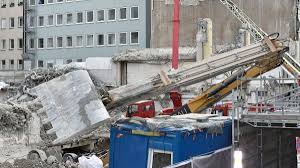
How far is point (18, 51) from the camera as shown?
220ft

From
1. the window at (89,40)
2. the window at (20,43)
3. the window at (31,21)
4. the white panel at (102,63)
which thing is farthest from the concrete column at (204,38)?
the window at (20,43)

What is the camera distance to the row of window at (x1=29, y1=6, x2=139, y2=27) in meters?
56.3

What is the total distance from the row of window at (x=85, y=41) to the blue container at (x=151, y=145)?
4233 centimetres

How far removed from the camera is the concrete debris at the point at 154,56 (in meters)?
41.0

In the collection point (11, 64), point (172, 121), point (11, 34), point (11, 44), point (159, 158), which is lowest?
point (159, 158)

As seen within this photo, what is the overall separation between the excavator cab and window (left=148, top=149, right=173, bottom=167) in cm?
1178

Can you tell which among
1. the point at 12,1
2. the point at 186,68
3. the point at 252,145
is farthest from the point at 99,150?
the point at 12,1

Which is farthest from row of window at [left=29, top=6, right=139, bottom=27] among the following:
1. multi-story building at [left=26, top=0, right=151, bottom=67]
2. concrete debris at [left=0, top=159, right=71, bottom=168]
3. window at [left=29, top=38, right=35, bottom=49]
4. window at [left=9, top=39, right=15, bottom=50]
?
concrete debris at [left=0, top=159, right=71, bottom=168]

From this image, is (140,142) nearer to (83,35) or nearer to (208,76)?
(208,76)

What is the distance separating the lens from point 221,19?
48.4 m

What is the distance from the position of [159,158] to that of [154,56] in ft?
99.7

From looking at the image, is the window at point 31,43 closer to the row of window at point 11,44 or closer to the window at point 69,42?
the row of window at point 11,44

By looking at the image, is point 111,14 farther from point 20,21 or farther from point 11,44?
point 11,44

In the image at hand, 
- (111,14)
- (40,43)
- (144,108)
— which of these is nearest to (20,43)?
(40,43)
